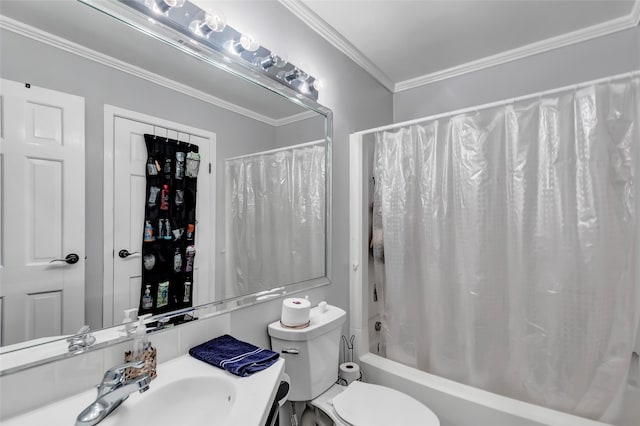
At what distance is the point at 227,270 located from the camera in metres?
1.23

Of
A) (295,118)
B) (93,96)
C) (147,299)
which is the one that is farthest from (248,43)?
(147,299)

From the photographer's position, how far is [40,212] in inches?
30.5

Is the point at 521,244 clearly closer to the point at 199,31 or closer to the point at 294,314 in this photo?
the point at 294,314

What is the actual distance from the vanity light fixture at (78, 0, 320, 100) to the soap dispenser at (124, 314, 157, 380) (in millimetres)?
973

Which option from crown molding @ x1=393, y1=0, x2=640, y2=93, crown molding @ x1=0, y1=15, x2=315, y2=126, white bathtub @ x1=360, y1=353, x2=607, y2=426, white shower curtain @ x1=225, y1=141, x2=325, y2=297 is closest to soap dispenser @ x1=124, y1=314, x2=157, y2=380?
white shower curtain @ x1=225, y1=141, x2=325, y2=297

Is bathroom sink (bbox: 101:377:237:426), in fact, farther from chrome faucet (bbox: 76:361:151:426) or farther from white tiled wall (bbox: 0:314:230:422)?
white tiled wall (bbox: 0:314:230:422)

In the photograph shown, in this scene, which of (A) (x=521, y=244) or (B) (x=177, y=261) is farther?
→ (A) (x=521, y=244)

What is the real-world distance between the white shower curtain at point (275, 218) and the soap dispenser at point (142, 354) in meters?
0.37

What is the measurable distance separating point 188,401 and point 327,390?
2.74 feet

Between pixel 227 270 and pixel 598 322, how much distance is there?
1.65 m

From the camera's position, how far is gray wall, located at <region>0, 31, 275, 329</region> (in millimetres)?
755

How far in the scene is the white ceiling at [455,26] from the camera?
165cm

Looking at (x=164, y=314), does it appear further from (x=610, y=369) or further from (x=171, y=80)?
(x=610, y=369)

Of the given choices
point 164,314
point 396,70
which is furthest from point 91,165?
point 396,70
